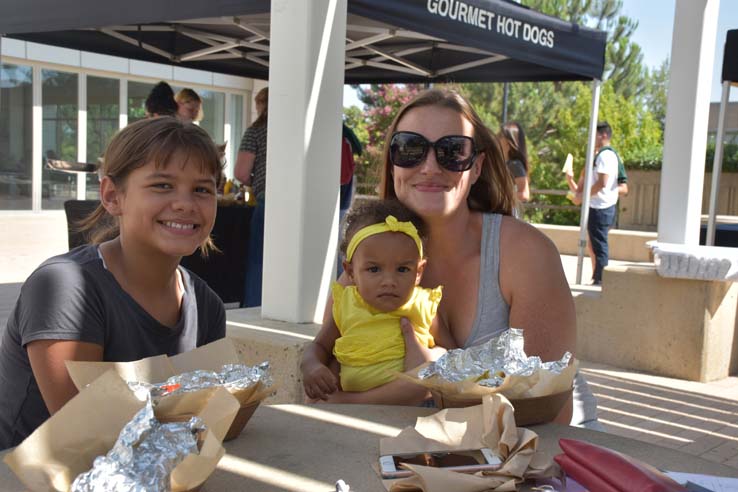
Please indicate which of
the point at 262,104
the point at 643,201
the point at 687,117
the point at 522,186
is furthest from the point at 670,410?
the point at 643,201

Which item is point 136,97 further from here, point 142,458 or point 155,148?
point 142,458

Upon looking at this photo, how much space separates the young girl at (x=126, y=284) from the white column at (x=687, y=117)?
464 centimetres

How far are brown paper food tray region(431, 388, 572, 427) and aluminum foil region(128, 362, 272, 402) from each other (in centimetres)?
39

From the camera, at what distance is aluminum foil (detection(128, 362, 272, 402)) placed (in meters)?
1.26

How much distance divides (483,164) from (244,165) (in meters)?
3.62

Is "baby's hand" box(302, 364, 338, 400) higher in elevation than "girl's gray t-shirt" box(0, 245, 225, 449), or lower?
lower

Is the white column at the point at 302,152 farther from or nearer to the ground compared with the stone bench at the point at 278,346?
farther from the ground

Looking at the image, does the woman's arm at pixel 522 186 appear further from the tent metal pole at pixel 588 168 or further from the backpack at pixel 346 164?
the backpack at pixel 346 164

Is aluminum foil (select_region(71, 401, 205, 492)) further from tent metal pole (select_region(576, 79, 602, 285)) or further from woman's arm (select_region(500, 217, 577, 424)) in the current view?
tent metal pole (select_region(576, 79, 602, 285))

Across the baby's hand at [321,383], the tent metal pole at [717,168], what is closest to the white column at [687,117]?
the tent metal pole at [717,168]

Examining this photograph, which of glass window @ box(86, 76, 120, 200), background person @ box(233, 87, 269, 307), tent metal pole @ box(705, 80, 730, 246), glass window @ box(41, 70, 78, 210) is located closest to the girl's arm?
background person @ box(233, 87, 269, 307)

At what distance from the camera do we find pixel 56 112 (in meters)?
15.3

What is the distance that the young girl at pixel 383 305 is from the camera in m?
2.19

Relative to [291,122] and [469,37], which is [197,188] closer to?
[291,122]
